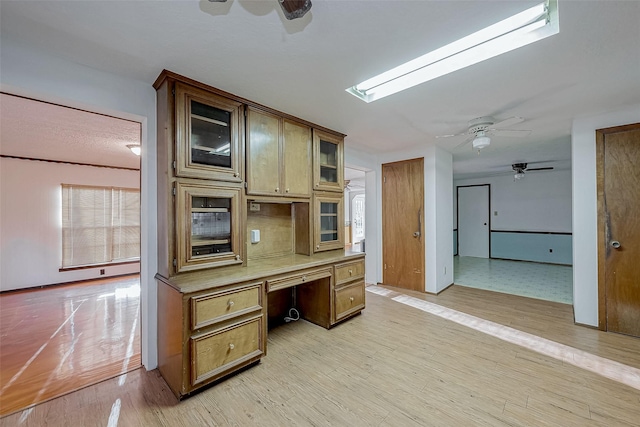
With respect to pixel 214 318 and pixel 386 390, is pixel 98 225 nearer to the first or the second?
pixel 214 318

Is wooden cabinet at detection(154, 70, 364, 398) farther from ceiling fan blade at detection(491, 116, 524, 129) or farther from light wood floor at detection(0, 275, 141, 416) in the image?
ceiling fan blade at detection(491, 116, 524, 129)

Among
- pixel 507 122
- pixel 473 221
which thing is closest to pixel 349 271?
pixel 507 122

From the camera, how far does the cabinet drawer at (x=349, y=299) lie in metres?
2.95

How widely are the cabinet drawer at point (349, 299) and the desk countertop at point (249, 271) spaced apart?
1.18 ft

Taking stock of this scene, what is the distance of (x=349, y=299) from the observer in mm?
3092

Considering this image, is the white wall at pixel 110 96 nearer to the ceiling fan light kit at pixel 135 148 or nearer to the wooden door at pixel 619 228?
the ceiling fan light kit at pixel 135 148

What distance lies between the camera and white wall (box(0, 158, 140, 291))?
14.4 feet

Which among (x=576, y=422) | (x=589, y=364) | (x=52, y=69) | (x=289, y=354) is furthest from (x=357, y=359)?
(x=52, y=69)

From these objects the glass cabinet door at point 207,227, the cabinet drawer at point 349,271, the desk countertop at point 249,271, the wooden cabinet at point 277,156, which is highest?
the wooden cabinet at point 277,156

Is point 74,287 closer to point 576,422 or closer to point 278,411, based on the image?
point 278,411

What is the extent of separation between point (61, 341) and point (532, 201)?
9169mm

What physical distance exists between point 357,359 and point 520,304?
111 inches

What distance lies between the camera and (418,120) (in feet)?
9.86

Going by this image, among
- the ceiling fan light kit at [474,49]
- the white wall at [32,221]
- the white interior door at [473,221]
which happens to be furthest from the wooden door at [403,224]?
the white wall at [32,221]
